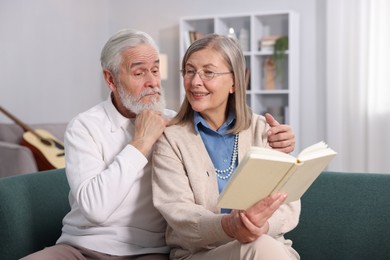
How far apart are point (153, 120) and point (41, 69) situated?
4.16m

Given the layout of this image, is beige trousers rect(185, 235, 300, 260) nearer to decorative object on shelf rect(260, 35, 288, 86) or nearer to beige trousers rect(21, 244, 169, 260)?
beige trousers rect(21, 244, 169, 260)

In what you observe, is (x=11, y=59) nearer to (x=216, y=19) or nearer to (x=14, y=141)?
(x=14, y=141)

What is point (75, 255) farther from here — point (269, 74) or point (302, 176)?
point (269, 74)

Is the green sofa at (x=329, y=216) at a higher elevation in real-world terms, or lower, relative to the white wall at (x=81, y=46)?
lower

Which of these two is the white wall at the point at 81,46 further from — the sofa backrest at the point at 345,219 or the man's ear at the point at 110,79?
the sofa backrest at the point at 345,219

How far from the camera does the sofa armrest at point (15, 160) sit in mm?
4566

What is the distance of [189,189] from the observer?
198 cm

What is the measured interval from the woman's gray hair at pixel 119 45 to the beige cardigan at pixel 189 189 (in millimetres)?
325

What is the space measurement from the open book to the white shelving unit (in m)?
4.48

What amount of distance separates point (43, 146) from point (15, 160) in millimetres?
391

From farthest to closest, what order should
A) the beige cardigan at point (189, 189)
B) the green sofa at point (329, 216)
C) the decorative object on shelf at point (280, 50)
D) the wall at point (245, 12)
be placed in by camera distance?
the wall at point (245, 12)
the decorative object on shelf at point (280, 50)
the green sofa at point (329, 216)
the beige cardigan at point (189, 189)

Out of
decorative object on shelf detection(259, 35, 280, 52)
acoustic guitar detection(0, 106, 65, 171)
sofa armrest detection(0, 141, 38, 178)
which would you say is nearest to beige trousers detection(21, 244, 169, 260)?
sofa armrest detection(0, 141, 38, 178)

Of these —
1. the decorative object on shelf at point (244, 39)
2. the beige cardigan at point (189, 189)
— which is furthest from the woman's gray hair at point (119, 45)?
the decorative object on shelf at point (244, 39)

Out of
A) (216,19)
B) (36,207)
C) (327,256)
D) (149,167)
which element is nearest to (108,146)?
(149,167)
